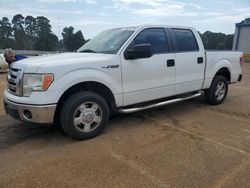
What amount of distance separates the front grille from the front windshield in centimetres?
141

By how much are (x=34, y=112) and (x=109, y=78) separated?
49.8 inches

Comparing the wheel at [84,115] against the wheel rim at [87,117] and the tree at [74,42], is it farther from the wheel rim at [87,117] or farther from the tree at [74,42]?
the tree at [74,42]

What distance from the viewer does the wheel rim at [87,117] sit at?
3893 mm

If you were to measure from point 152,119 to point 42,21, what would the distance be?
9500 cm

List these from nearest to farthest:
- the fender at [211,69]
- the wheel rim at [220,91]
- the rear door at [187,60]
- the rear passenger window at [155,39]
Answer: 1. the rear passenger window at [155,39]
2. the rear door at [187,60]
3. the fender at [211,69]
4. the wheel rim at [220,91]

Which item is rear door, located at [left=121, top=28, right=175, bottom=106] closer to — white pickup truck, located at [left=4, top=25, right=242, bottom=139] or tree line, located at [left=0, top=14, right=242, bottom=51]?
white pickup truck, located at [left=4, top=25, right=242, bottom=139]

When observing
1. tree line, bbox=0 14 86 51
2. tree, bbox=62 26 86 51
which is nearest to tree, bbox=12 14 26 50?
tree line, bbox=0 14 86 51

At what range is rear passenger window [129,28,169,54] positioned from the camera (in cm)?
464

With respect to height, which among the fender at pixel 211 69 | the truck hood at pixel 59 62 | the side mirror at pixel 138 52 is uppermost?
the side mirror at pixel 138 52

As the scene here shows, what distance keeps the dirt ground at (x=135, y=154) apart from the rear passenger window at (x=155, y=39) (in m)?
1.39

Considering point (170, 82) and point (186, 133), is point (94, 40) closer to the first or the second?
point (170, 82)

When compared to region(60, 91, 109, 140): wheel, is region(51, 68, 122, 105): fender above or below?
A: above

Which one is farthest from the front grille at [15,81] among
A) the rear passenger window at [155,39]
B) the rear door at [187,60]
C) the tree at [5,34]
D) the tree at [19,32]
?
the tree at [5,34]

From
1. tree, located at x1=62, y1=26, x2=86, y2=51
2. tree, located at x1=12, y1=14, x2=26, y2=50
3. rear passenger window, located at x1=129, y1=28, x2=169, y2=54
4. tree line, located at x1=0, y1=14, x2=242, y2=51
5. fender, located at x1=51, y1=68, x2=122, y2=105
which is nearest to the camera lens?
fender, located at x1=51, y1=68, x2=122, y2=105
